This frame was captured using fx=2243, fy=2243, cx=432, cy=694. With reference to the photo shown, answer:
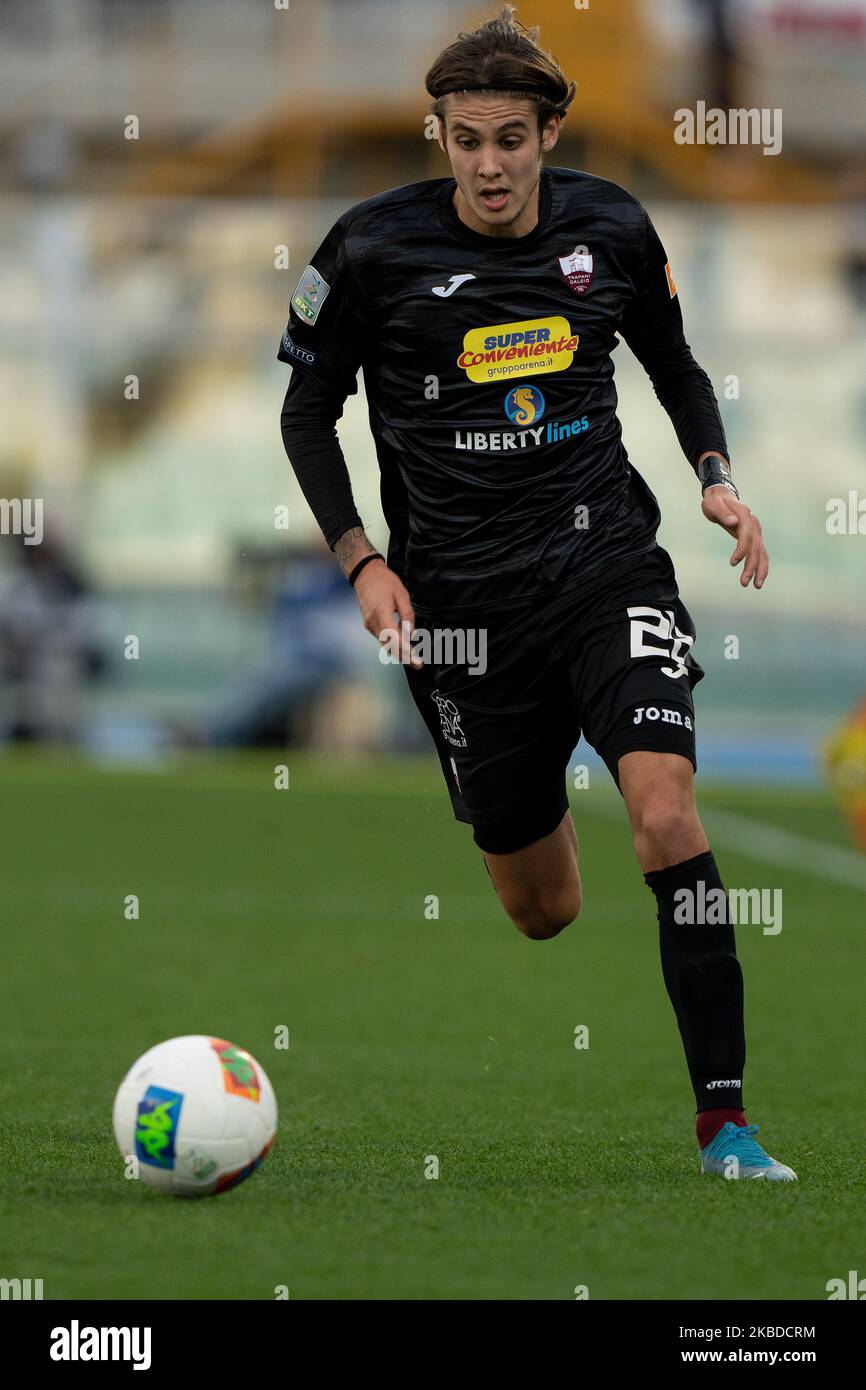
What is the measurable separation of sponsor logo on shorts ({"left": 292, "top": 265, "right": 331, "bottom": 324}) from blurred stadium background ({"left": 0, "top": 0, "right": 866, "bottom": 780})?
2033 centimetres

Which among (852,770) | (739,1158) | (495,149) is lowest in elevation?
(739,1158)

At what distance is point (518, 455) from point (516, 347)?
25 centimetres

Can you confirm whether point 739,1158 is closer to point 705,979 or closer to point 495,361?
point 705,979

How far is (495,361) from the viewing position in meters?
5.27

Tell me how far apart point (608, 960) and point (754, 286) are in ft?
68.2

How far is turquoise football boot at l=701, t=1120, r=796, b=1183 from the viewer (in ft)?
15.4

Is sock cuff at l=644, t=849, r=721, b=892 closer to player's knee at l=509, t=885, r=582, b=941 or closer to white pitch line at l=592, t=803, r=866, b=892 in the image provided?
player's knee at l=509, t=885, r=582, b=941

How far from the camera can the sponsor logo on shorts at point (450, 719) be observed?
5570mm

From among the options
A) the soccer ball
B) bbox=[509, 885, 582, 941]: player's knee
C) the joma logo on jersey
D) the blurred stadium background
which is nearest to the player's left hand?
the joma logo on jersey

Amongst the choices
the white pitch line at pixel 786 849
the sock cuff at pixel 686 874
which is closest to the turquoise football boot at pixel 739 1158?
the sock cuff at pixel 686 874

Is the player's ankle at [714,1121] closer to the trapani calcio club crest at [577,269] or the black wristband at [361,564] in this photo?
the black wristband at [361,564]

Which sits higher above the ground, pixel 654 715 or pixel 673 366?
pixel 673 366

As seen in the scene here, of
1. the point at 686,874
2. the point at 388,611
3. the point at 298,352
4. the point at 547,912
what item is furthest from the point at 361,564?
the point at 547,912

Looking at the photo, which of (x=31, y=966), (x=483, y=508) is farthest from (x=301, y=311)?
(x=31, y=966)
